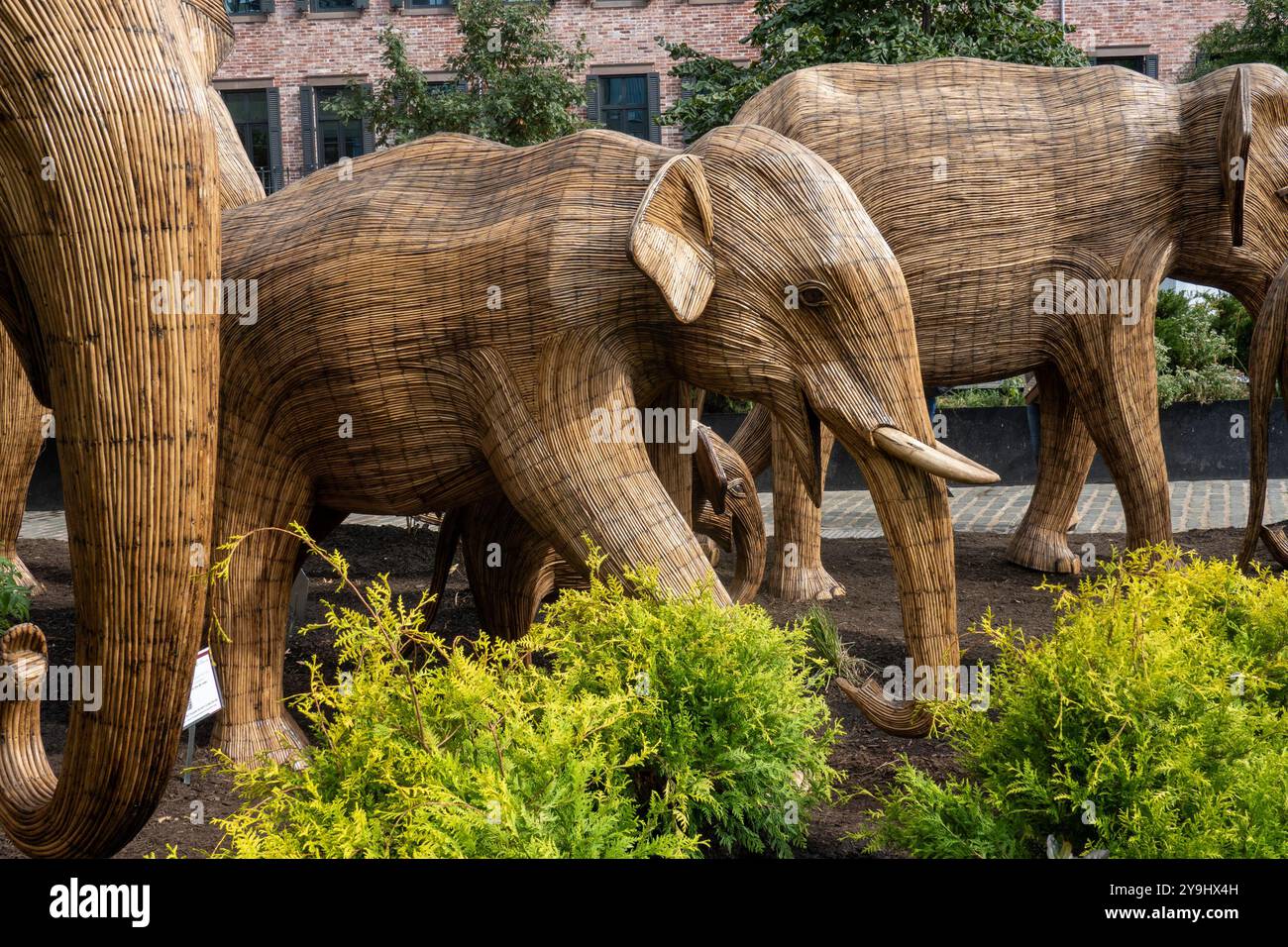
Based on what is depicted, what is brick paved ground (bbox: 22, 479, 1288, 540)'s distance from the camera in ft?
36.4

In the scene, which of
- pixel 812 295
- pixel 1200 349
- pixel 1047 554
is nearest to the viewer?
pixel 812 295

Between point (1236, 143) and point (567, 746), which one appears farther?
point (1236, 143)

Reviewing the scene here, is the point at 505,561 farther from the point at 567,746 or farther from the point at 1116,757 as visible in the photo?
the point at 1116,757

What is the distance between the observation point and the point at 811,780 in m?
3.74

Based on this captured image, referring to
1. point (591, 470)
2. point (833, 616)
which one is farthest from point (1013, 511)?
point (591, 470)

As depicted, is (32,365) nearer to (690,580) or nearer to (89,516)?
(89,516)

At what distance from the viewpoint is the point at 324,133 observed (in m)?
27.1

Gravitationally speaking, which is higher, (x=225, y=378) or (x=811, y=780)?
(x=225, y=378)

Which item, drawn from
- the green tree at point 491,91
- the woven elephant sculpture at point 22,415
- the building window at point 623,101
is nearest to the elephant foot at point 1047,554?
the woven elephant sculpture at point 22,415

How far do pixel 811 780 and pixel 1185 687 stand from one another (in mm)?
1088

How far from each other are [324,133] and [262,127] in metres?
1.40

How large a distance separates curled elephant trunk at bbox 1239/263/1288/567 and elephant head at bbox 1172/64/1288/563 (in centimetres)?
5

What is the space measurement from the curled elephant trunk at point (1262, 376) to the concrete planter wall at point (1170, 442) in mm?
7746
